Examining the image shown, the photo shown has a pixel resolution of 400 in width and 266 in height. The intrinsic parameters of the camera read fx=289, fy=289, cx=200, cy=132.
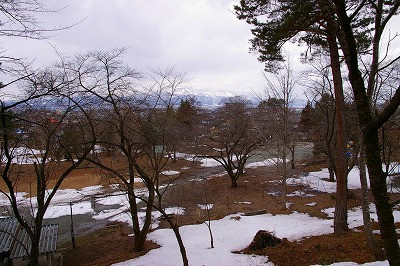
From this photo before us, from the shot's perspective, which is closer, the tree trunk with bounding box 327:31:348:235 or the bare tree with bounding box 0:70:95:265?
the bare tree with bounding box 0:70:95:265

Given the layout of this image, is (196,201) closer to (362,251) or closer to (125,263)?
(125,263)

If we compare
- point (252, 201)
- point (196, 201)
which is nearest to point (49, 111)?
point (196, 201)

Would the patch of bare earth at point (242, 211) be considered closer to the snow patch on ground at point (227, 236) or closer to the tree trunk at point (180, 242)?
the snow patch on ground at point (227, 236)

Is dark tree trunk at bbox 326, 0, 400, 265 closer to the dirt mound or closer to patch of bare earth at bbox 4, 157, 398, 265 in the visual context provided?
patch of bare earth at bbox 4, 157, 398, 265

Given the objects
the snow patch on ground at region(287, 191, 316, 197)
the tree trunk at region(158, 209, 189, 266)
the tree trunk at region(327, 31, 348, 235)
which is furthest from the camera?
the snow patch on ground at region(287, 191, 316, 197)

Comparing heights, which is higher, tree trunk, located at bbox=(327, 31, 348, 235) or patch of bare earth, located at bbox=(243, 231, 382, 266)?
tree trunk, located at bbox=(327, 31, 348, 235)

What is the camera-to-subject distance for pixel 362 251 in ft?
25.1

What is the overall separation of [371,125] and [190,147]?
32211mm

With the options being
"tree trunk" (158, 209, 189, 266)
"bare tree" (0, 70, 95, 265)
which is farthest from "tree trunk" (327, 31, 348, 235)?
"bare tree" (0, 70, 95, 265)

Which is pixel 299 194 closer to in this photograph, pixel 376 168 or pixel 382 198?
pixel 382 198

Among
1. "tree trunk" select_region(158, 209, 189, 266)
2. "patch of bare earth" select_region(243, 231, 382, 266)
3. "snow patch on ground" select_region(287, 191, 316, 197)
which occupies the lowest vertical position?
"snow patch on ground" select_region(287, 191, 316, 197)

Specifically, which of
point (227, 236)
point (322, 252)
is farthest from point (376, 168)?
point (227, 236)

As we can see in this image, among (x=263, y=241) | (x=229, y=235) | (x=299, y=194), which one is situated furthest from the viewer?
(x=299, y=194)

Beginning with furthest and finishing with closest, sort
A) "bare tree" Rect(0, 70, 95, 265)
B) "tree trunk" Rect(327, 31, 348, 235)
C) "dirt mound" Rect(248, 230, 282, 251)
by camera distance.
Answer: "dirt mound" Rect(248, 230, 282, 251) → "tree trunk" Rect(327, 31, 348, 235) → "bare tree" Rect(0, 70, 95, 265)
